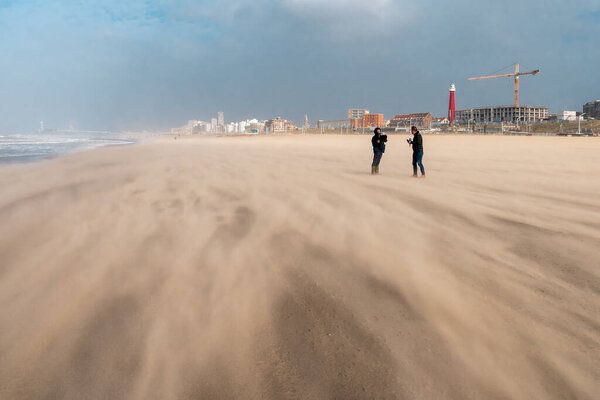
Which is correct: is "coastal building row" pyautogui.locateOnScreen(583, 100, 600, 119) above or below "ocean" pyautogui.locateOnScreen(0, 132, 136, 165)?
above

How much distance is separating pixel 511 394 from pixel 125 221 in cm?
511

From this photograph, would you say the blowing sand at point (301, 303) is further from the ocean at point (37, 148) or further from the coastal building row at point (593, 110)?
the coastal building row at point (593, 110)

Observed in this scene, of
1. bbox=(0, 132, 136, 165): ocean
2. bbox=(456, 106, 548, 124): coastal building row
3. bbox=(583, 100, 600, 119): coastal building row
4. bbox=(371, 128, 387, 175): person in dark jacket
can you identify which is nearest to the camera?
bbox=(371, 128, 387, 175): person in dark jacket

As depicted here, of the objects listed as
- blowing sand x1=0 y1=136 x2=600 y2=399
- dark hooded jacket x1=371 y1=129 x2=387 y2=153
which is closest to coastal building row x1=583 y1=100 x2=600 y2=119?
dark hooded jacket x1=371 y1=129 x2=387 y2=153

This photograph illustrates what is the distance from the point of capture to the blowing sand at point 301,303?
6.41 ft

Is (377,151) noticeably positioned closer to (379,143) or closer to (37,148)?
(379,143)

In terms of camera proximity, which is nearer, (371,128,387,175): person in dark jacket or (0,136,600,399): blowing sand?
(0,136,600,399): blowing sand

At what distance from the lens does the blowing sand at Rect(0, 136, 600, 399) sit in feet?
6.41

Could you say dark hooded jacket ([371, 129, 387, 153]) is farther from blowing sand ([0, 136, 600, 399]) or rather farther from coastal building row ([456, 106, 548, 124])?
coastal building row ([456, 106, 548, 124])

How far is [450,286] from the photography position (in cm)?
296

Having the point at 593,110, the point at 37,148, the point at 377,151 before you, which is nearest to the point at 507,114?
the point at 593,110

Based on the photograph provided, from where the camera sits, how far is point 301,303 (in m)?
2.73

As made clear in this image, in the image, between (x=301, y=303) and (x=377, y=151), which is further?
(x=377, y=151)

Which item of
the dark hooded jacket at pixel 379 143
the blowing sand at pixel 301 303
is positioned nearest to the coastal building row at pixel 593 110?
the dark hooded jacket at pixel 379 143
